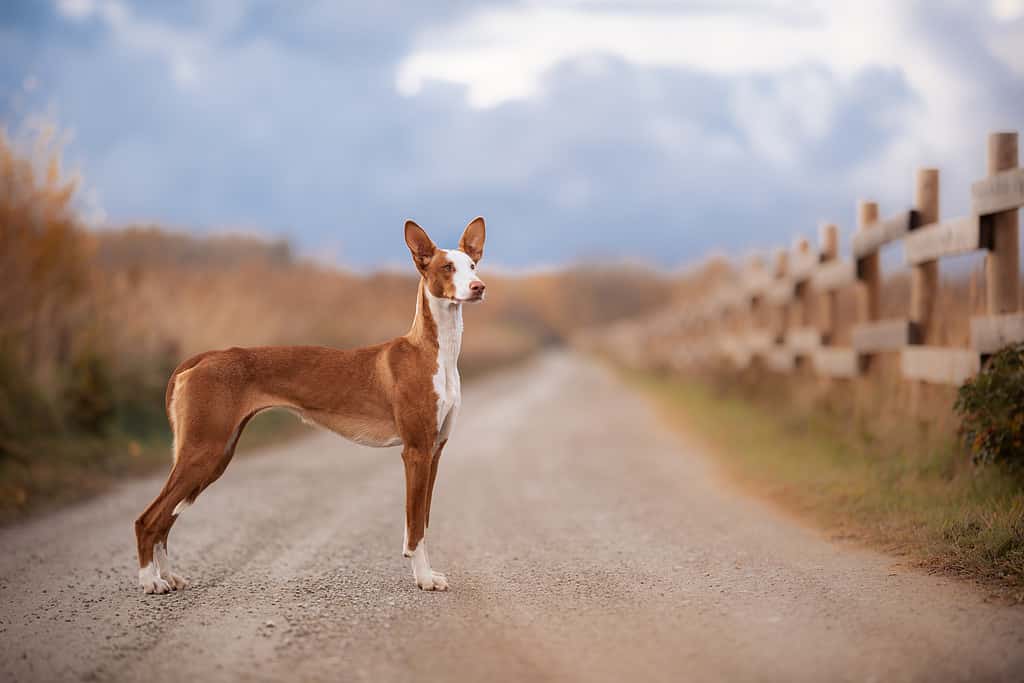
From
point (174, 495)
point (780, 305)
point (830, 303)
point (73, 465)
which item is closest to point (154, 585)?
point (174, 495)

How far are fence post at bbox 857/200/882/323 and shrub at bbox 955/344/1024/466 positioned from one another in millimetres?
3182

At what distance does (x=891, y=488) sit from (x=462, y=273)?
12.8 ft

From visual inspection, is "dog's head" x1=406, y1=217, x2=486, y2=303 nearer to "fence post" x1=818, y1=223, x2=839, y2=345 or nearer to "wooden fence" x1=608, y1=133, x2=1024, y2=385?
"wooden fence" x1=608, y1=133, x2=1024, y2=385

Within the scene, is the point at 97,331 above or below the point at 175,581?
above

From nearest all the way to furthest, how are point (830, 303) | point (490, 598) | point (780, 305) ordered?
1. point (490, 598)
2. point (830, 303)
3. point (780, 305)

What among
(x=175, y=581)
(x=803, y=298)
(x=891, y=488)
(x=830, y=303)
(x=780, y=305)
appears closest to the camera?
(x=175, y=581)

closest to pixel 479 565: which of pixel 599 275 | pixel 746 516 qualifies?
pixel 746 516

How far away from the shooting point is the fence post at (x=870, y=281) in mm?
8789

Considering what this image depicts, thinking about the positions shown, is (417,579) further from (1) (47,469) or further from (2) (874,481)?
(1) (47,469)

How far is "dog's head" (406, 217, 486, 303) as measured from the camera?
430 centimetres

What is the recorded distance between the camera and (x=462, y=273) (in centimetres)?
436

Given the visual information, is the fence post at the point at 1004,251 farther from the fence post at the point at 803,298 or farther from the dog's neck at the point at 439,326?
the fence post at the point at 803,298

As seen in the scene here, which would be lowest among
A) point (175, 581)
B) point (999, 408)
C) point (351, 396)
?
point (175, 581)

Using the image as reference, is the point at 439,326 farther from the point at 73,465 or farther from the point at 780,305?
the point at 780,305
